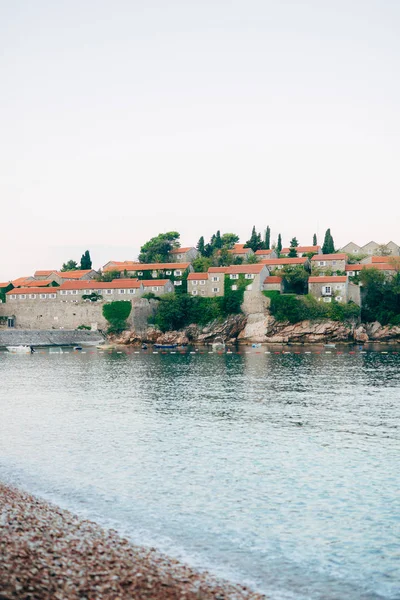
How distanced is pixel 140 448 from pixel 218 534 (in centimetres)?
987

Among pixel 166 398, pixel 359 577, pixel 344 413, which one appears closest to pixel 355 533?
pixel 359 577

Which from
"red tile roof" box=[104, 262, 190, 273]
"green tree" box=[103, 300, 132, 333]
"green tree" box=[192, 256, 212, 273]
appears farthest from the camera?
"green tree" box=[192, 256, 212, 273]

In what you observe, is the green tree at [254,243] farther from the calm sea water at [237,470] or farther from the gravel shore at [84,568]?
the gravel shore at [84,568]

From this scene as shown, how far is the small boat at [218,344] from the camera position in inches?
3327

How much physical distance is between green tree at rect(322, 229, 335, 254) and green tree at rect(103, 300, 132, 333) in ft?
128

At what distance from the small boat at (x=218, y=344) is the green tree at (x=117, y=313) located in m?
13.8

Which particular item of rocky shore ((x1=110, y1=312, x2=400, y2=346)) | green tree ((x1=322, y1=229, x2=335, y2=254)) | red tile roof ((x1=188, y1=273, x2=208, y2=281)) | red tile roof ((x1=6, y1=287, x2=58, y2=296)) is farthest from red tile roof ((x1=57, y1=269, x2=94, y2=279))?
green tree ((x1=322, y1=229, x2=335, y2=254))

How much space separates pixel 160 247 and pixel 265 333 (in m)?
28.7

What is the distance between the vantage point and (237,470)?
21250mm

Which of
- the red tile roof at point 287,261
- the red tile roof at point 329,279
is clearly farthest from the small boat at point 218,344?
the red tile roof at point 329,279

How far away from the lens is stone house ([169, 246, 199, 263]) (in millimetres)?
111250

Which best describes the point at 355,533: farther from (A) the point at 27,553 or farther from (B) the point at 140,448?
(B) the point at 140,448

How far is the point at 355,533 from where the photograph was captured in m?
15.4

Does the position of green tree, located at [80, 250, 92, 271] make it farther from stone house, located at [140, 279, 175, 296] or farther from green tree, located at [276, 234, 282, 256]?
green tree, located at [276, 234, 282, 256]
